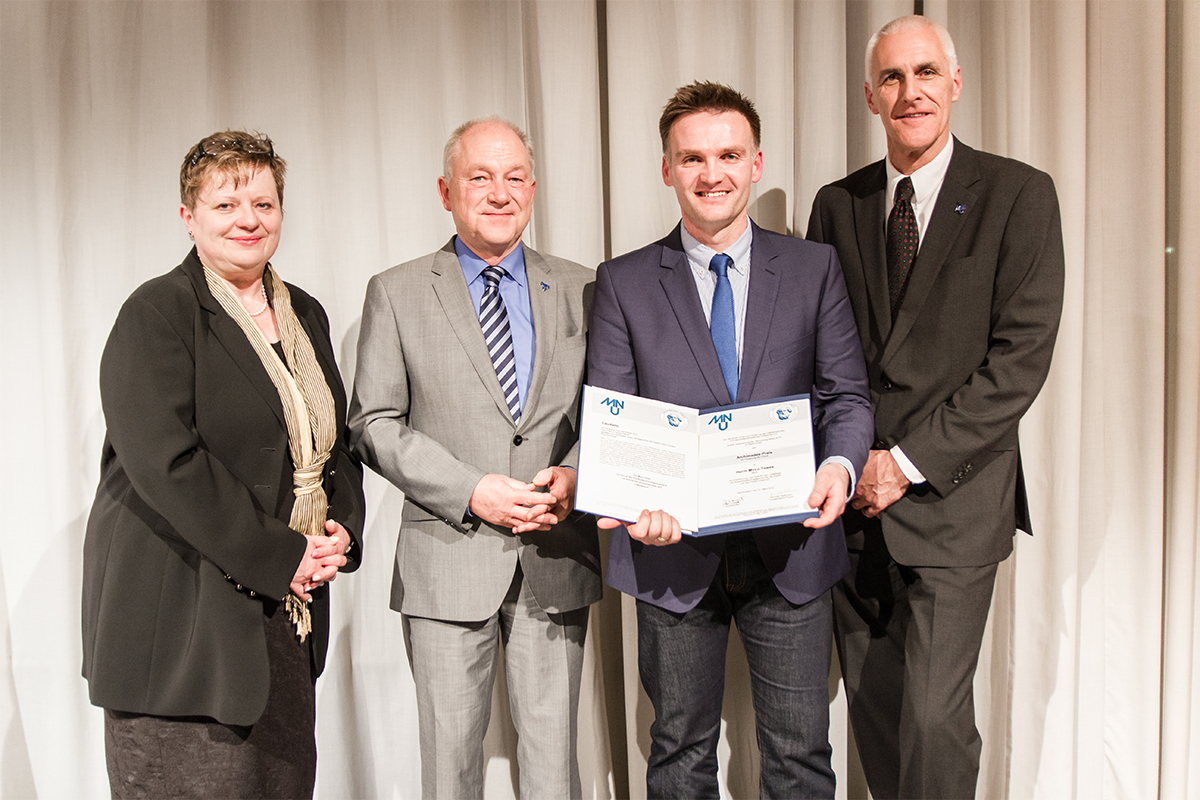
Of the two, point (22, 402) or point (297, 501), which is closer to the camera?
point (297, 501)

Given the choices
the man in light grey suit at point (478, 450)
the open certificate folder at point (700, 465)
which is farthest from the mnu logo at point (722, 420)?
the man in light grey suit at point (478, 450)

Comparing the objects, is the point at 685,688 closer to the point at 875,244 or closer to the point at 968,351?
the point at 968,351

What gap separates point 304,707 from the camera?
1.88 m

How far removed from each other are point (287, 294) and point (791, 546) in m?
1.32

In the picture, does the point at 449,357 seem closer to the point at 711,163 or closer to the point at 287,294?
the point at 287,294

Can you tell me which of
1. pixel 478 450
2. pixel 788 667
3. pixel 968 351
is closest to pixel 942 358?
pixel 968 351

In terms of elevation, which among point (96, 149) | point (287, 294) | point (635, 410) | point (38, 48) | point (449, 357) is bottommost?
point (635, 410)

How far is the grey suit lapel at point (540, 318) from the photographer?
75.6 inches

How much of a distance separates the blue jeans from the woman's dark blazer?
0.90 meters

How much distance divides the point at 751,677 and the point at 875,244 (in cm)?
→ 109

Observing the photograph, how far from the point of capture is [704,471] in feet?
5.67

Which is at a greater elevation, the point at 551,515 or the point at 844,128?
the point at 844,128

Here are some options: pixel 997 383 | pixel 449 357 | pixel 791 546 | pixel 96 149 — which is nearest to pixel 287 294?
pixel 449 357

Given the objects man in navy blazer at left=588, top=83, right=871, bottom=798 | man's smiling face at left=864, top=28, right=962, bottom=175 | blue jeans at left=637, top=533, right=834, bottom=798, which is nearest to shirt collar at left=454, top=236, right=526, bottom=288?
man in navy blazer at left=588, top=83, right=871, bottom=798
